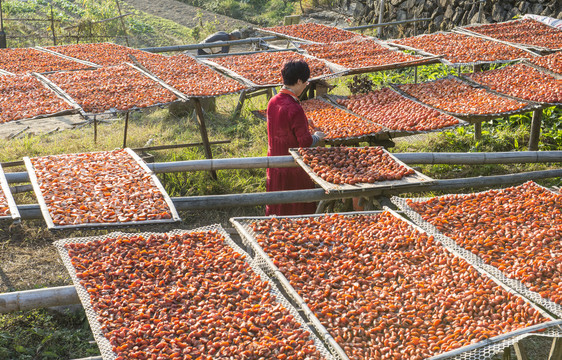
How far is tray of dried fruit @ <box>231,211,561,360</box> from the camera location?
248 centimetres

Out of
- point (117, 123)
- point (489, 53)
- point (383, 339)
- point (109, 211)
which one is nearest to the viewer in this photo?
point (383, 339)

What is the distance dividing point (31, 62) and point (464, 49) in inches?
219

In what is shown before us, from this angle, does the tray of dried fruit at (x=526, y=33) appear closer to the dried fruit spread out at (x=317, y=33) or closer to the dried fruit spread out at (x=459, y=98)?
the dried fruit spread out at (x=317, y=33)

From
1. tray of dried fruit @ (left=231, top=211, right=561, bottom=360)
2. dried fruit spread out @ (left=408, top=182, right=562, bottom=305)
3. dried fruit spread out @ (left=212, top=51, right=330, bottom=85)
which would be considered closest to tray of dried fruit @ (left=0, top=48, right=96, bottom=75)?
dried fruit spread out @ (left=212, top=51, right=330, bottom=85)

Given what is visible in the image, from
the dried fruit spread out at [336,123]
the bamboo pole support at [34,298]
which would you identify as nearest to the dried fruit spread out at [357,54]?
the dried fruit spread out at [336,123]

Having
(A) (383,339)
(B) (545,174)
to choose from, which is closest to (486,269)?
(A) (383,339)

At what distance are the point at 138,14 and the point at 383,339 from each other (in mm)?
17234

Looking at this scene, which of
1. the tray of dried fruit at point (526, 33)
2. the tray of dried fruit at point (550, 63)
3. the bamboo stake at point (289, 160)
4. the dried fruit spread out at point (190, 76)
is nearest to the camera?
the bamboo stake at point (289, 160)

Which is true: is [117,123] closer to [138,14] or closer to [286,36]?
[286,36]

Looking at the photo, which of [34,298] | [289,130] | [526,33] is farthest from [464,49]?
[34,298]

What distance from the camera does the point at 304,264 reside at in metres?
3.03

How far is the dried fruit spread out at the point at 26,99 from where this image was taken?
5203 mm

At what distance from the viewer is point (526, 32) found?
344 inches

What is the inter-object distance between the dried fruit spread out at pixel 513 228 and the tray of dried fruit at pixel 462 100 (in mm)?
1836
